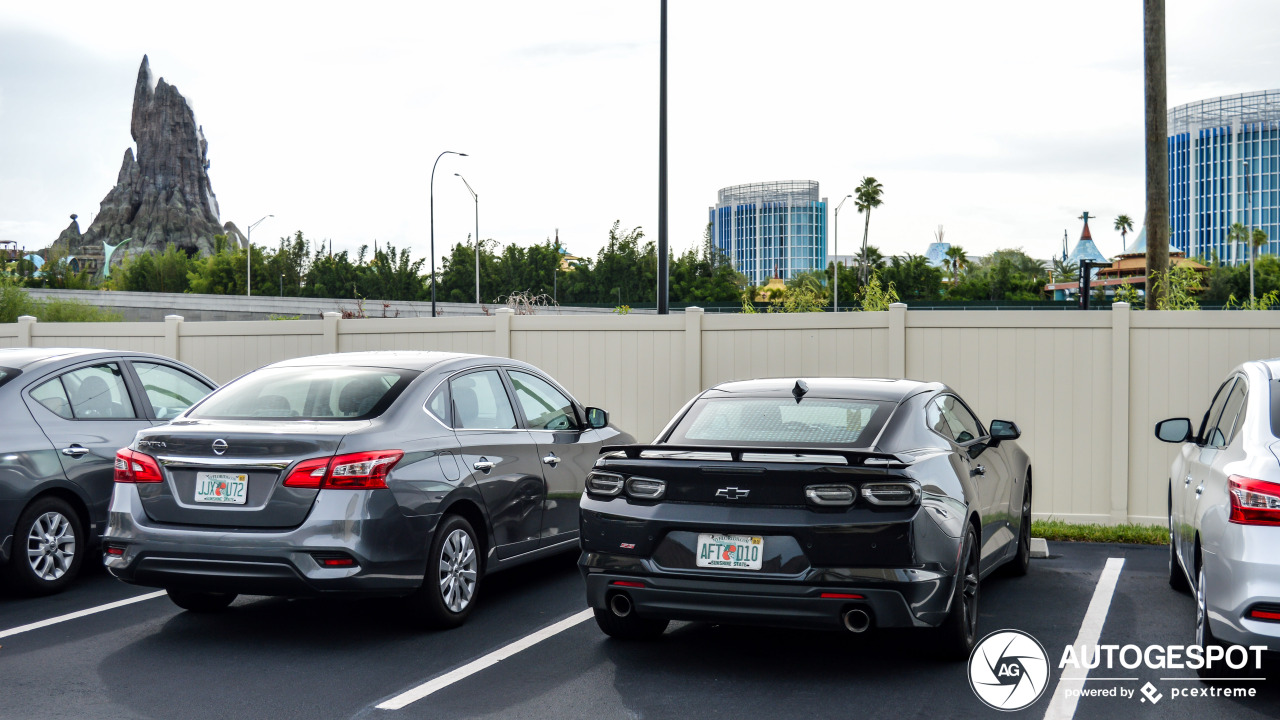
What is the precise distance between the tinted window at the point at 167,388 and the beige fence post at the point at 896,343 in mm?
6040

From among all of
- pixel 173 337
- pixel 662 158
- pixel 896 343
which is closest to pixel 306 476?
pixel 896 343

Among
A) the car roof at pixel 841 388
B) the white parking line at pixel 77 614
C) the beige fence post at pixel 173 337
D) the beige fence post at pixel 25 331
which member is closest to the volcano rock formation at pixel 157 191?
the beige fence post at pixel 25 331

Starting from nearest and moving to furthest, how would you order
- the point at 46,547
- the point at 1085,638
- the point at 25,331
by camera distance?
the point at 1085,638
the point at 46,547
the point at 25,331

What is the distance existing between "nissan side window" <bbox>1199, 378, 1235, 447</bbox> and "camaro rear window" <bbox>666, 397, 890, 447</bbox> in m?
1.71

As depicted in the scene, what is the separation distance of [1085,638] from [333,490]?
410 centimetres

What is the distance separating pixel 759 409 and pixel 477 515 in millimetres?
1799

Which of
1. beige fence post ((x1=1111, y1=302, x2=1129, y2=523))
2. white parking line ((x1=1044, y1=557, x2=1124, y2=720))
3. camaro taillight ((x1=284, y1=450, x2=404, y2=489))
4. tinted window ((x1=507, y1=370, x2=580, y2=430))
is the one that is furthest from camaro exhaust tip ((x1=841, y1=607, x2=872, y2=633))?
beige fence post ((x1=1111, y1=302, x2=1129, y2=523))

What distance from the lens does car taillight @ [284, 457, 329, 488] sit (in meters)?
5.74

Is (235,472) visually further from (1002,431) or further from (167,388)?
(1002,431)

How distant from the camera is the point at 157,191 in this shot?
143375 millimetres

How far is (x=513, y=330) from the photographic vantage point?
1227cm

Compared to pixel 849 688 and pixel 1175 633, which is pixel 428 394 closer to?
pixel 849 688

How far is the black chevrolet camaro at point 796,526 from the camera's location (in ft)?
16.6

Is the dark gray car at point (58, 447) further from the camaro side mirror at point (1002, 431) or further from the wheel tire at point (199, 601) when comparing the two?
the camaro side mirror at point (1002, 431)
